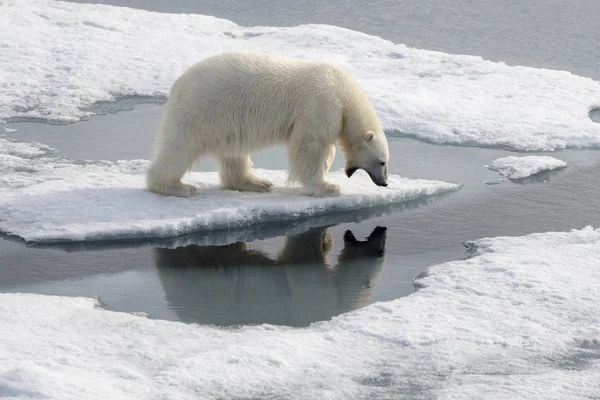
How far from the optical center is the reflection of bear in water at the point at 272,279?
5570 millimetres

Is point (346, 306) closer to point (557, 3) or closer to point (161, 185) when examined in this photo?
point (161, 185)

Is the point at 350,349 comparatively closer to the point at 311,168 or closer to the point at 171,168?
the point at 311,168

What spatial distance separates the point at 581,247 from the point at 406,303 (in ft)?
5.21

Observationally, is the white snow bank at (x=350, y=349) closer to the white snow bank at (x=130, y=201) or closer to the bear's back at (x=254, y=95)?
the white snow bank at (x=130, y=201)

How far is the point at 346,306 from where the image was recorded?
5.67 m

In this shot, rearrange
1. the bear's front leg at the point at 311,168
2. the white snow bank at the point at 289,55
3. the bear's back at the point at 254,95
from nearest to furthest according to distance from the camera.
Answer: the bear's back at the point at 254,95
the bear's front leg at the point at 311,168
the white snow bank at the point at 289,55

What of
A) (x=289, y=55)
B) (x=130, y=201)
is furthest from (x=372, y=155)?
(x=289, y=55)

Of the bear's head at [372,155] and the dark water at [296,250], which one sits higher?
the bear's head at [372,155]

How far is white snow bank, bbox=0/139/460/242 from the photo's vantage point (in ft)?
22.0

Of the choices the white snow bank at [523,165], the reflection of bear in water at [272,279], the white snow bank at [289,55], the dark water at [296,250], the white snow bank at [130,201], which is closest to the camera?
the reflection of bear in water at [272,279]

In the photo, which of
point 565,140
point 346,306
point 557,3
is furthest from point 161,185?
point 557,3

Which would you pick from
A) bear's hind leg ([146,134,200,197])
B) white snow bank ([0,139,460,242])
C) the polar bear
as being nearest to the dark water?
white snow bank ([0,139,460,242])

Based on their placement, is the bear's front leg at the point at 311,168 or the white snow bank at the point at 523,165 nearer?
the bear's front leg at the point at 311,168

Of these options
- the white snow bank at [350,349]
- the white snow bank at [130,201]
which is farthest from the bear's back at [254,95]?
the white snow bank at [350,349]
